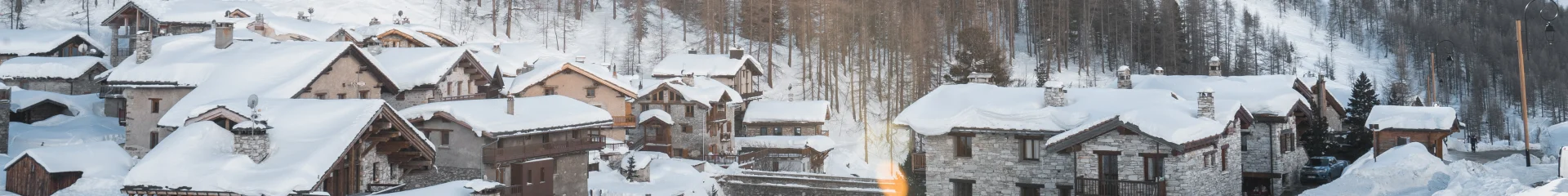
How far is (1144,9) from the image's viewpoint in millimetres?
103625

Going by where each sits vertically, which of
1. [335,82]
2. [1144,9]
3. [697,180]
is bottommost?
[697,180]

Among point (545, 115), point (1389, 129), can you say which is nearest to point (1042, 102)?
point (545, 115)

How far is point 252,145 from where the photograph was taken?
28000mm

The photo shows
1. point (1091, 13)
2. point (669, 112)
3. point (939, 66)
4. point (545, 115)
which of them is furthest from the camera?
point (1091, 13)

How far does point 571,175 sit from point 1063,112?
16.7 meters

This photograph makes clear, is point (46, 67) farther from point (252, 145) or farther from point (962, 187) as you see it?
point (962, 187)

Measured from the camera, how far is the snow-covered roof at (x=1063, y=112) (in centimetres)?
3472

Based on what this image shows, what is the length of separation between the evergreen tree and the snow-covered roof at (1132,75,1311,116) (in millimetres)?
7272

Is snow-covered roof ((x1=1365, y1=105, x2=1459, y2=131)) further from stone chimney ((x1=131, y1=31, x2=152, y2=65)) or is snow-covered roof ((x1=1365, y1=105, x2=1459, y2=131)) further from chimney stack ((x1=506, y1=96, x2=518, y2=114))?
stone chimney ((x1=131, y1=31, x2=152, y2=65))

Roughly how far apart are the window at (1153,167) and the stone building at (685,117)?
30.7 metres

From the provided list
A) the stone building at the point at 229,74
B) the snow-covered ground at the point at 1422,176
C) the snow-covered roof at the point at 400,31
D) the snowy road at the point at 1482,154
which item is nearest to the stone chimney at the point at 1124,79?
the snowy road at the point at 1482,154

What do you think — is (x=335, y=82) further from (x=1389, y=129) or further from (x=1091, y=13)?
(x=1091, y=13)

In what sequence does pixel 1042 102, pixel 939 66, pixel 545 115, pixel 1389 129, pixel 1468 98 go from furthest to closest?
pixel 1468 98 → pixel 939 66 → pixel 1389 129 → pixel 545 115 → pixel 1042 102

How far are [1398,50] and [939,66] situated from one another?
6020 centimetres
